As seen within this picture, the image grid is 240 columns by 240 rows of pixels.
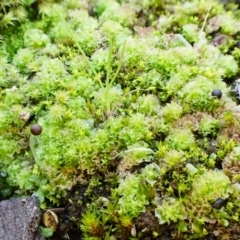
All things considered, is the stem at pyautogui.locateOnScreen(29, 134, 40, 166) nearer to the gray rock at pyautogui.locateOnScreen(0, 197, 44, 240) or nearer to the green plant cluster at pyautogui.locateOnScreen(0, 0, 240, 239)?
the green plant cluster at pyautogui.locateOnScreen(0, 0, 240, 239)

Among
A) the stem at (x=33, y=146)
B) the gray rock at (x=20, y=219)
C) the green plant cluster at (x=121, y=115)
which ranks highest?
the green plant cluster at (x=121, y=115)

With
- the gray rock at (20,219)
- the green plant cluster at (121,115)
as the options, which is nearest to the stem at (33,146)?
the green plant cluster at (121,115)

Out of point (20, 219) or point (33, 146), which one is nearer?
point (20, 219)

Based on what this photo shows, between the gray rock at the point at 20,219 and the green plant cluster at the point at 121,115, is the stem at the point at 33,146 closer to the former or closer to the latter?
the green plant cluster at the point at 121,115

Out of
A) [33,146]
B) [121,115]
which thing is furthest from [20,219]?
[121,115]

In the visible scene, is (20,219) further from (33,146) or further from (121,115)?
(121,115)

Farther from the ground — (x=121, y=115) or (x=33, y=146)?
(x=121, y=115)

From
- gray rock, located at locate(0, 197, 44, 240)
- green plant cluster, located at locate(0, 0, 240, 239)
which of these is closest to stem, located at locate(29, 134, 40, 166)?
green plant cluster, located at locate(0, 0, 240, 239)
